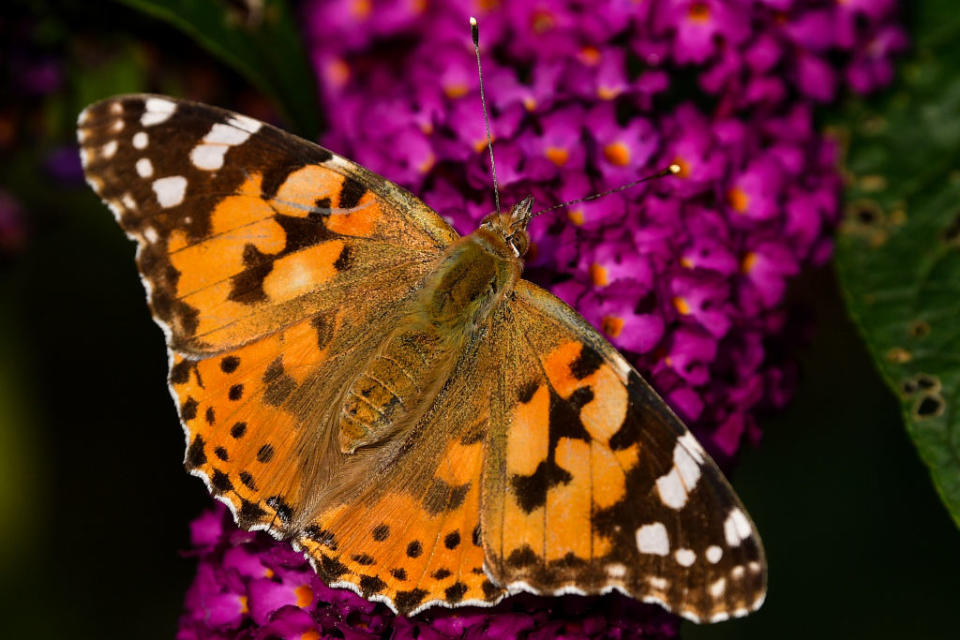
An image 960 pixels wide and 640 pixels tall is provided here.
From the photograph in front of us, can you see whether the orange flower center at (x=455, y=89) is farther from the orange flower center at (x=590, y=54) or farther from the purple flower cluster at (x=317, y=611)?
the purple flower cluster at (x=317, y=611)

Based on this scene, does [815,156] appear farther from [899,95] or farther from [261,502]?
[261,502]

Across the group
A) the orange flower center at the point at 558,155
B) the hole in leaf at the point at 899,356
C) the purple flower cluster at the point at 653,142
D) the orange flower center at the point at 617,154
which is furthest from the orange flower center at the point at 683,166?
the hole in leaf at the point at 899,356

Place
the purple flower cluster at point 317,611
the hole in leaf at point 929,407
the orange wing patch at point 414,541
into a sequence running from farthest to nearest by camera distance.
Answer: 1. the hole in leaf at point 929,407
2. the purple flower cluster at point 317,611
3. the orange wing patch at point 414,541

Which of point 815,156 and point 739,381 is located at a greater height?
point 815,156

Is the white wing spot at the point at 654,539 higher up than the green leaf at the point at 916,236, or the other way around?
the green leaf at the point at 916,236

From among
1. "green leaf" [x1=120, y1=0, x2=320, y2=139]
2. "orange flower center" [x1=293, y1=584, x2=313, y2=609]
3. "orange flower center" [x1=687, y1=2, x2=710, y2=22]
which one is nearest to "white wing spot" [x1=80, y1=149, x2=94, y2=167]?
"green leaf" [x1=120, y1=0, x2=320, y2=139]

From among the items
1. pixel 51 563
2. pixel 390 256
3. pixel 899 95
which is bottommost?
pixel 51 563

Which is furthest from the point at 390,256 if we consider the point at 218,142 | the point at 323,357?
the point at 218,142
